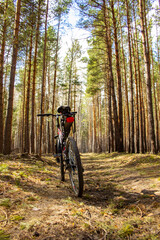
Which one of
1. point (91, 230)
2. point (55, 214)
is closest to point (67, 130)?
point (55, 214)

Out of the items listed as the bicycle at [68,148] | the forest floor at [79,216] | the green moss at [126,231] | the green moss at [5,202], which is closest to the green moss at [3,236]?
the forest floor at [79,216]

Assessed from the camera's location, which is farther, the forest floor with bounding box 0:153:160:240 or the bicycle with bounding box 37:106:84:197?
the bicycle with bounding box 37:106:84:197

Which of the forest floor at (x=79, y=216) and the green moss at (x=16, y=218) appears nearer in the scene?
the forest floor at (x=79, y=216)

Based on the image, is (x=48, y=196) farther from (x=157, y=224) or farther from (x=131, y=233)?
(x=157, y=224)

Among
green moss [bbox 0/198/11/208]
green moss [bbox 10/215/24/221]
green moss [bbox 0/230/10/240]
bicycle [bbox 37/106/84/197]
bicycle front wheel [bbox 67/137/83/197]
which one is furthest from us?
bicycle [bbox 37/106/84/197]

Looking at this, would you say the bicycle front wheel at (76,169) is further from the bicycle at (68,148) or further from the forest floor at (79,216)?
the forest floor at (79,216)

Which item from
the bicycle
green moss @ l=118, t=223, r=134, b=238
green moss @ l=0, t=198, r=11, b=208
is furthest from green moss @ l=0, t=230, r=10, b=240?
the bicycle

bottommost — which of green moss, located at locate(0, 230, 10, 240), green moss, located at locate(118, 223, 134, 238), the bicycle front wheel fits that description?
green moss, located at locate(118, 223, 134, 238)

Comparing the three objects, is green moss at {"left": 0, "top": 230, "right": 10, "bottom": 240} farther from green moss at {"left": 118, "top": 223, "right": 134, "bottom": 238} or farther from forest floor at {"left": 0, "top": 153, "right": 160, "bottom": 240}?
green moss at {"left": 118, "top": 223, "right": 134, "bottom": 238}

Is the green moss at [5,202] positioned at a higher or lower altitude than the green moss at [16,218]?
higher

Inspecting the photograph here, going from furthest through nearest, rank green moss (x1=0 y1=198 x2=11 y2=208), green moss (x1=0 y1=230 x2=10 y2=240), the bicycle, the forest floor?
1. the bicycle
2. green moss (x1=0 y1=198 x2=11 y2=208)
3. the forest floor
4. green moss (x1=0 y1=230 x2=10 y2=240)

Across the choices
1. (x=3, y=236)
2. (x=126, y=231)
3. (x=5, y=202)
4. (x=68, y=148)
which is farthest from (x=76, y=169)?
(x=3, y=236)

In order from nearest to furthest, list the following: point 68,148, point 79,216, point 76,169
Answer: point 79,216 → point 76,169 → point 68,148

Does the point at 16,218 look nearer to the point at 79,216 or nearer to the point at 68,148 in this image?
the point at 79,216
